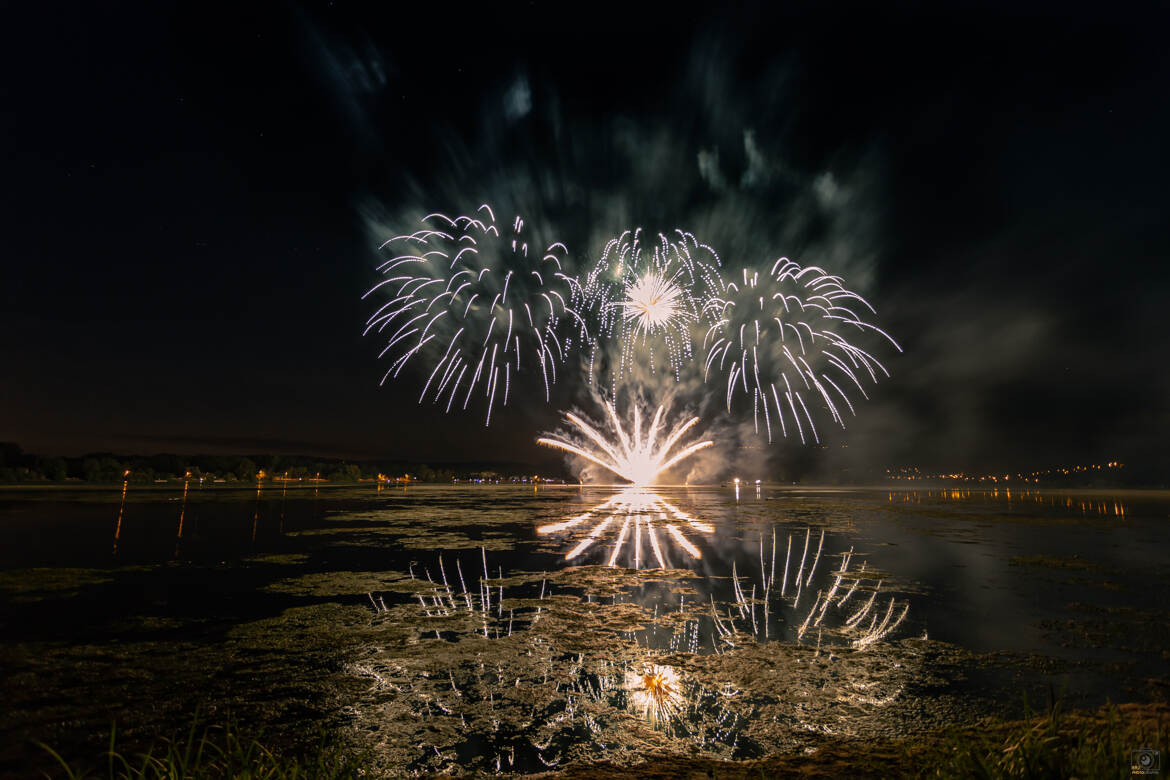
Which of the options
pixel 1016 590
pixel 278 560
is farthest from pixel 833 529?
pixel 278 560

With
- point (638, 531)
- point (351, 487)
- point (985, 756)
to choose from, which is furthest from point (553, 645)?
point (351, 487)

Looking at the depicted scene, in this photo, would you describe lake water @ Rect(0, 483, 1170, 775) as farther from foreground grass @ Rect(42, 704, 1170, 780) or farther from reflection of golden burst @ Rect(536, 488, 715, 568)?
reflection of golden burst @ Rect(536, 488, 715, 568)

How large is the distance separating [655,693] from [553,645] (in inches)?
92.0

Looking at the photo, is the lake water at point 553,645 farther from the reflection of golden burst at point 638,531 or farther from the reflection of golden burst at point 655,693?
the reflection of golden burst at point 638,531

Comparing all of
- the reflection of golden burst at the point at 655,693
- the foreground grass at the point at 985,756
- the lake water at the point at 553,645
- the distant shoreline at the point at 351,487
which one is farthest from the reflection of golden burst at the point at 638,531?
the distant shoreline at the point at 351,487

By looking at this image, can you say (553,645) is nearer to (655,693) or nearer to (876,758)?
(655,693)

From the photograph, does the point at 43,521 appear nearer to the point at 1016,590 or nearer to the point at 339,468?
the point at 1016,590

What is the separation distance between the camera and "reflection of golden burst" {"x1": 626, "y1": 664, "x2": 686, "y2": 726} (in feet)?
19.7

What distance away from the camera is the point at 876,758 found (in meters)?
5.01

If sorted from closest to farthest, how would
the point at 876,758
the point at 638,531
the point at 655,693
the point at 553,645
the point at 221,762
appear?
the point at 221,762 → the point at 876,758 → the point at 655,693 → the point at 553,645 → the point at 638,531

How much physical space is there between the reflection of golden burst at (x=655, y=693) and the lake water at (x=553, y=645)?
0.04 m

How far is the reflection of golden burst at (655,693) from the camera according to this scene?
19.7 ft

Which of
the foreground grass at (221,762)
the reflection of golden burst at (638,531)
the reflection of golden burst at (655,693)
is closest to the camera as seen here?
the foreground grass at (221,762)

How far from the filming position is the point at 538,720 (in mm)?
5867
